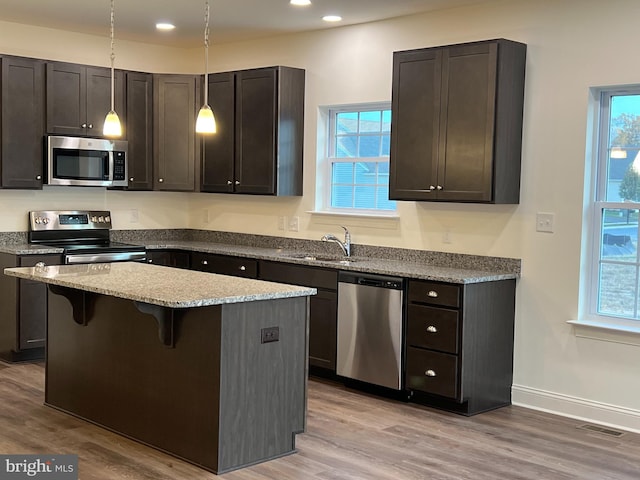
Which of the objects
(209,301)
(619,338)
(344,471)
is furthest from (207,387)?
(619,338)

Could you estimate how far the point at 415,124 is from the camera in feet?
17.6

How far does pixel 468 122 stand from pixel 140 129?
10.2ft

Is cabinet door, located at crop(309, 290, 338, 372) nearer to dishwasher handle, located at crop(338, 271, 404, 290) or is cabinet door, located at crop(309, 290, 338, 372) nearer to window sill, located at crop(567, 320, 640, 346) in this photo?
dishwasher handle, located at crop(338, 271, 404, 290)

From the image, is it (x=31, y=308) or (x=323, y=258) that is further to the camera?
(x=323, y=258)

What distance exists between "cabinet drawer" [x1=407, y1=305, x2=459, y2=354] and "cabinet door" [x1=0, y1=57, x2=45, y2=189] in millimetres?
3212

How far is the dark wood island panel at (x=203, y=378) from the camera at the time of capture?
3836mm

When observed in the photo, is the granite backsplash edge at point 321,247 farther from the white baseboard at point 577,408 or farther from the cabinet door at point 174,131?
the white baseboard at point 577,408

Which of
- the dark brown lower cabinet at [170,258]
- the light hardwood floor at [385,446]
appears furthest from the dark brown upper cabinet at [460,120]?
the dark brown lower cabinet at [170,258]

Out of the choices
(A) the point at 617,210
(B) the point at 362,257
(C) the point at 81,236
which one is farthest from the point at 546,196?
(C) the point at 81,236

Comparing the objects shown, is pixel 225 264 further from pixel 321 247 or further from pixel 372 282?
pixel 372 282

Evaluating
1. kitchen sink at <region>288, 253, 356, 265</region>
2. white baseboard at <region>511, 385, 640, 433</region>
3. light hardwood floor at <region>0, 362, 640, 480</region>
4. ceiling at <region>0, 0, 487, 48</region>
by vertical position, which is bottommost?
light hardwood floor at <region>0, 362, 640, 480</region>

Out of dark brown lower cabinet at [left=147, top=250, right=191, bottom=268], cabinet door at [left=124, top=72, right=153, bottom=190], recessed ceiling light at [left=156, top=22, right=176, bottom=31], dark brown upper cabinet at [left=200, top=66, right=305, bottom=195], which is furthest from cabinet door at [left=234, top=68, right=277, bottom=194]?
cabinet door at [left=124, top=72, right=153, bottom=190]

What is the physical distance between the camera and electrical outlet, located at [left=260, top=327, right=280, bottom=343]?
13.0 feet

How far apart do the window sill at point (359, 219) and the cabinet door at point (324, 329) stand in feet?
2.41
